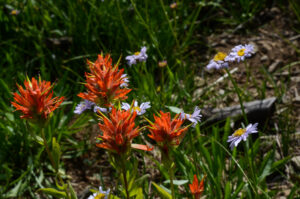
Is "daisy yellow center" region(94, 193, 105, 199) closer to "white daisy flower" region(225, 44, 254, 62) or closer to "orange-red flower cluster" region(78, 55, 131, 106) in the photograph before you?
"orange-red flower cluster" region(78, 55, 131, 106)

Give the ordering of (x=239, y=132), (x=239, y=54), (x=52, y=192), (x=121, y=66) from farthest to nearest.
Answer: (x=121, y=66), (x=239, y=54), (x=239, y=132), (x=52, y=192)

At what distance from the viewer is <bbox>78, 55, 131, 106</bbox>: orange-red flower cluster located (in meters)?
0.93

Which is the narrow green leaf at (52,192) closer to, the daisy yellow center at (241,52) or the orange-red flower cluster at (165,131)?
the orange-red flower cluster at (165,131)

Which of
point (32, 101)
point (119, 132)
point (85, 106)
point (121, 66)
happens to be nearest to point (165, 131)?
point (119, 132)

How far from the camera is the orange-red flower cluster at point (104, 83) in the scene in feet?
3.04

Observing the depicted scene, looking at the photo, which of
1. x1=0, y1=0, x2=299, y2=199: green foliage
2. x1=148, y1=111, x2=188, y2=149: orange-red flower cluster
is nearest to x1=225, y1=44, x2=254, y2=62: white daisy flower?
x1=0, y1=0, x2=299, y2=199: green foliage

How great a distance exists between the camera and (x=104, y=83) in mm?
931

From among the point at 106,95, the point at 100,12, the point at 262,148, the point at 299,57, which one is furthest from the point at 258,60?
the point at 106,95

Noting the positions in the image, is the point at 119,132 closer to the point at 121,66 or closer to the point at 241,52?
the point at 241,52

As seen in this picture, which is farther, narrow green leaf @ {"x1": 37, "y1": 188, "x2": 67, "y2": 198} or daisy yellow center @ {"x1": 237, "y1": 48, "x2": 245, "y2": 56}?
daisy yellow center @ {"x1": 237, "y1": 48, "x2": 245, "y2": 56}

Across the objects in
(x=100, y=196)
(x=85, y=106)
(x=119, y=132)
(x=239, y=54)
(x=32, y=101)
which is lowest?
(x=100, y=196)

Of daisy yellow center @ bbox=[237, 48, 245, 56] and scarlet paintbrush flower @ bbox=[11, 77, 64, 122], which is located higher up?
daisy yellow center @ bbox=[237, 48, 245, 56]

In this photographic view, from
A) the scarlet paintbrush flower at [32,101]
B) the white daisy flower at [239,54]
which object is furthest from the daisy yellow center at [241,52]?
the scarlet paintbrush flower at [32,101]

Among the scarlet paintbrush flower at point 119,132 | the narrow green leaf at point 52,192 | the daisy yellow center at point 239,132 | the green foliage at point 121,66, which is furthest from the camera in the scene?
the green foliage at point 121,66
